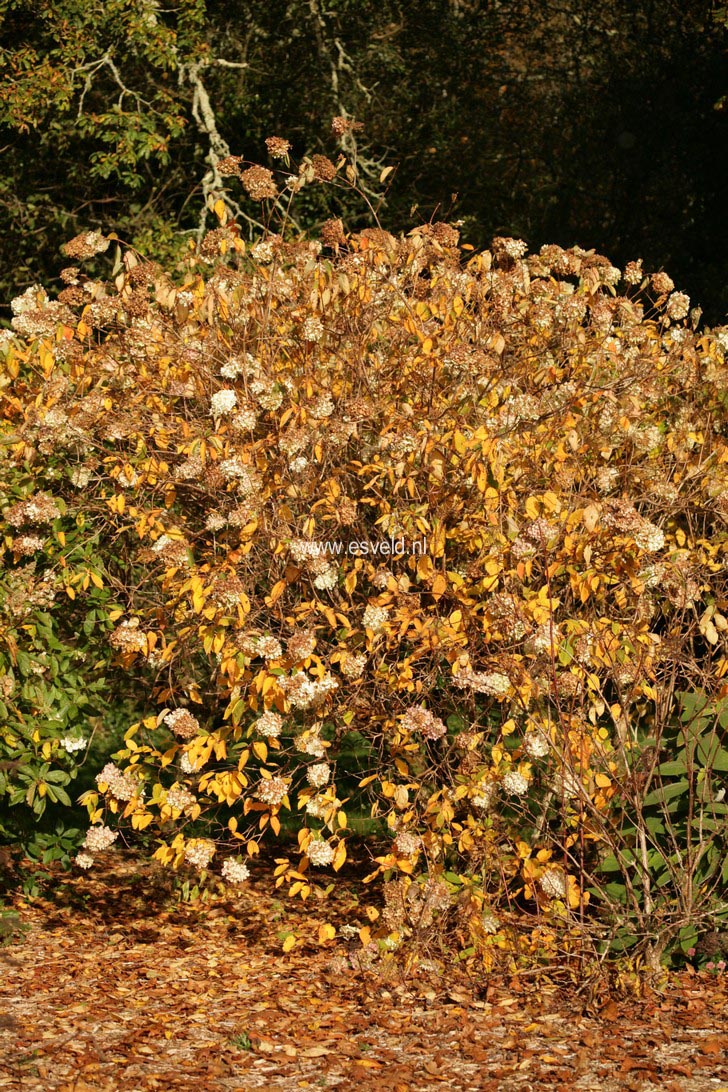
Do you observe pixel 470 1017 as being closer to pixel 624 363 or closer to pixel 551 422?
pixel 551 422

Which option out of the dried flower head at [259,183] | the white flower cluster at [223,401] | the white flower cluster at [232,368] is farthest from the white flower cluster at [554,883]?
the dried flower head at [259,183]

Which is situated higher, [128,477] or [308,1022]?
[128,477]

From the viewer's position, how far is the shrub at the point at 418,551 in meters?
3.63

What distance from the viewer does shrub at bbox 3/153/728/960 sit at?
363 centimetres

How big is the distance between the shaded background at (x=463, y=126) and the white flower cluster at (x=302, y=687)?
6.92 meters

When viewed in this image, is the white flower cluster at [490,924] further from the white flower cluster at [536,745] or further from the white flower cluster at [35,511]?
the white flower cluster at [35,511]

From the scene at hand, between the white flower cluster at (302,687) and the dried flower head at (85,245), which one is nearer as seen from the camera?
the white flower cluster at (302,687)

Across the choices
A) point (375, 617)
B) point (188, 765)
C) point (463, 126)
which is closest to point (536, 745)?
point (375, 617)

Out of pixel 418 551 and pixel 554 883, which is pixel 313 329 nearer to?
pixel 418 551

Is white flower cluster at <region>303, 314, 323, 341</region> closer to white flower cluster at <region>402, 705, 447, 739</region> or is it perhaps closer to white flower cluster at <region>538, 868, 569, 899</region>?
white flower cluster at <region>402, 705, 447, 739</region>

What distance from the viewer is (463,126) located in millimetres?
10445

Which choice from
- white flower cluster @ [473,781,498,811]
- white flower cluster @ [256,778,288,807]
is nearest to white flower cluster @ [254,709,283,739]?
white flower cluster @ [256,778,288,807]

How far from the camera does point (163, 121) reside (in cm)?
938

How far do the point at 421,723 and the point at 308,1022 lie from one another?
1.00 meters
